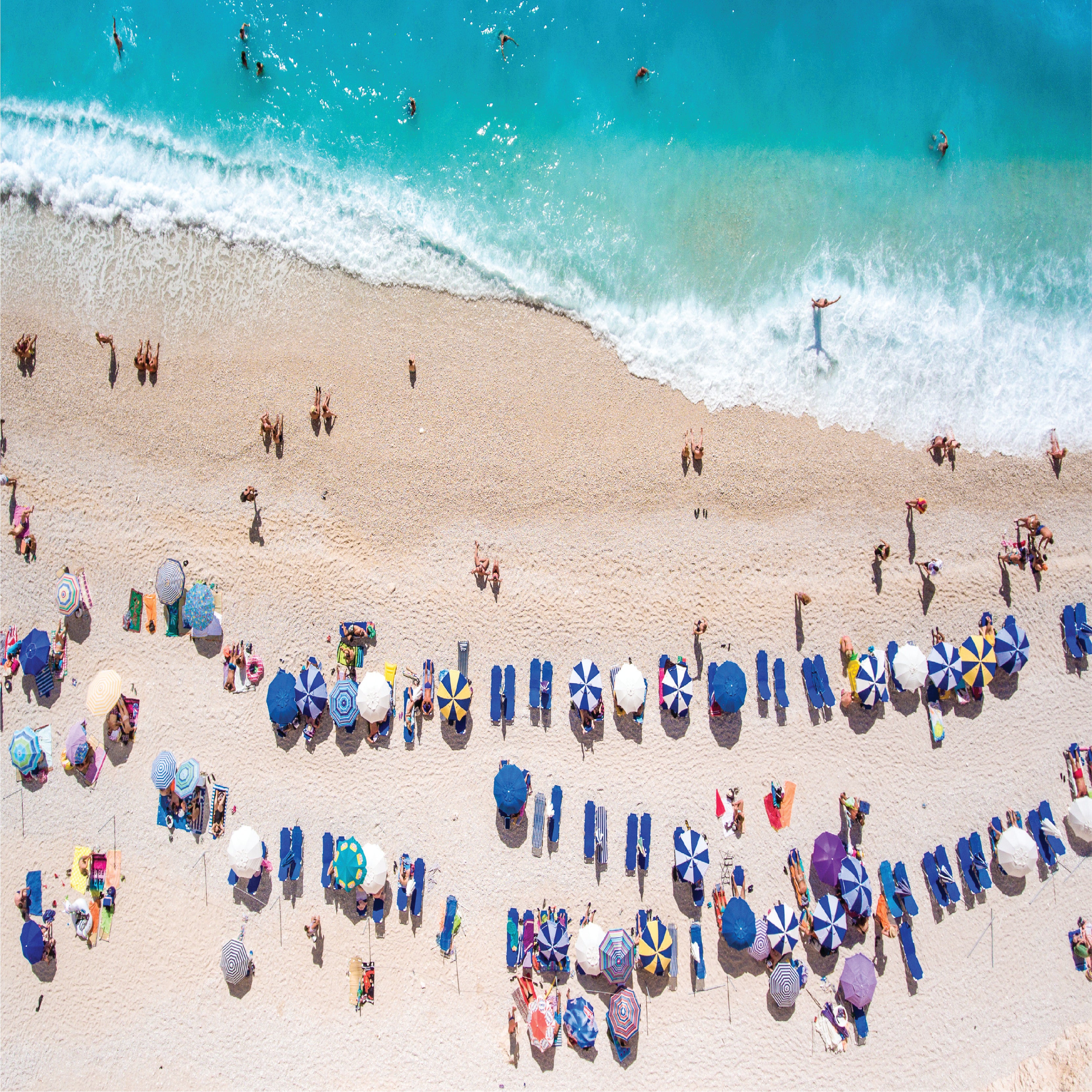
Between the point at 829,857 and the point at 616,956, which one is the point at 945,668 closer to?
the point at 829,857

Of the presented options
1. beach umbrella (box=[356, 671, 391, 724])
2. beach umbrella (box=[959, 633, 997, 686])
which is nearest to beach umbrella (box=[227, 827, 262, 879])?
beach umbrella (box=[356, 671, 391, 724])

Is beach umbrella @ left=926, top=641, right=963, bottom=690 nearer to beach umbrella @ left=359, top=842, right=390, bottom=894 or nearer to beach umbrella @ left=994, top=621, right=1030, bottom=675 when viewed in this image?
beach umbrella @ left=994, top=621, right=1030, bottom=675

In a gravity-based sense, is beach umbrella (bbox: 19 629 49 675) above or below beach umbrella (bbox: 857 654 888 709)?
above

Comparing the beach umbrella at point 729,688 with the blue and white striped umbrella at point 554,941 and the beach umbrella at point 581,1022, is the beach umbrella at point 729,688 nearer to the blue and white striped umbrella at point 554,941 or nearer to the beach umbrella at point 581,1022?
the blue and white striped umbrella at point 554,941

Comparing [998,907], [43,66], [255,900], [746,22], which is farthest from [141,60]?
[998,907]

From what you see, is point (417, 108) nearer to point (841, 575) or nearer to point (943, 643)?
point (841, 575)

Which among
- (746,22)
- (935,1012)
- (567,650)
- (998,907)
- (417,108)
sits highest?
(746,22)

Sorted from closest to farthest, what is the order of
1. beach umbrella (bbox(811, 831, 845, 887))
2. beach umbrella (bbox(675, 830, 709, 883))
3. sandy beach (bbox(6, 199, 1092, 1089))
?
beach umbrella (bbox(675, 830, 709, 883)) < beach umbrella (bbox(811, 831, 845, 887)) < sandy beach (bbox(6, 199, 1092, 1089))
